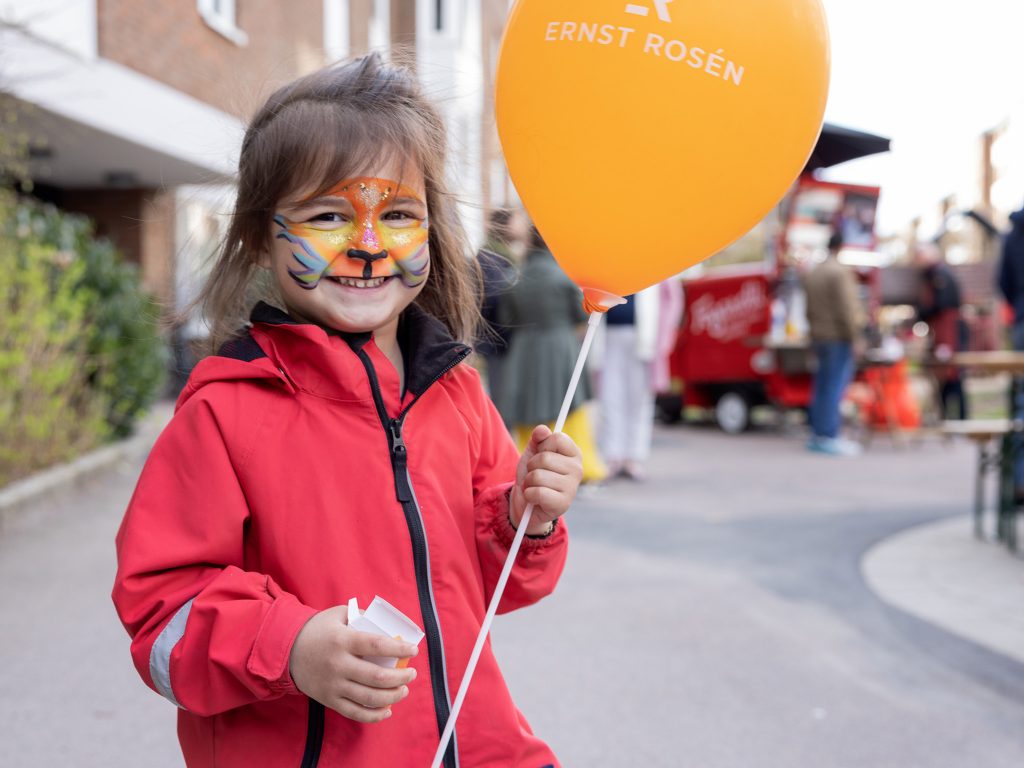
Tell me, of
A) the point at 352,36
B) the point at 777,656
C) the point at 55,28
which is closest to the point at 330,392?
the point at 777,656

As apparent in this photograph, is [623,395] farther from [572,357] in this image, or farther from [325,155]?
[325,155]

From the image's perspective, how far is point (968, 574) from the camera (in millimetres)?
4777

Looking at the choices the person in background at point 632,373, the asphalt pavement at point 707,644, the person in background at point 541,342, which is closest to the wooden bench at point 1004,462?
the asphalt pavement at point 707,644

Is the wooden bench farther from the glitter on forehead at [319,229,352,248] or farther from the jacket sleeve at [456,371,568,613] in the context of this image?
the glitter on forehead at [319,229,352,248]

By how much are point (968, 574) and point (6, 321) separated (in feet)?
17.1

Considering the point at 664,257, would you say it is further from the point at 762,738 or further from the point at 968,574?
the point at 968,574

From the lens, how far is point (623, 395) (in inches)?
304

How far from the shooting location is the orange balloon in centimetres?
158

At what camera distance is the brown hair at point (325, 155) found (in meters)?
1.61

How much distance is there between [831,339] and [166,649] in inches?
335

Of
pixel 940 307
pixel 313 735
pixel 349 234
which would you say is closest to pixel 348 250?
pixel 349 234

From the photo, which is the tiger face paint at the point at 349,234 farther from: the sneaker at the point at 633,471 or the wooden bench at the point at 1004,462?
the sneaker at the point at 633,471

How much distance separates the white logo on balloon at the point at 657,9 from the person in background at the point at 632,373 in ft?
19.4

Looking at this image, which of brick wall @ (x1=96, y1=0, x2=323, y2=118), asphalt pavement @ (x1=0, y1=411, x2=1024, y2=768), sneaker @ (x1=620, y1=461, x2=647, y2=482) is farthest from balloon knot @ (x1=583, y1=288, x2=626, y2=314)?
brick wall @ (x1=96, y1=0, x2=323, y2=118)
